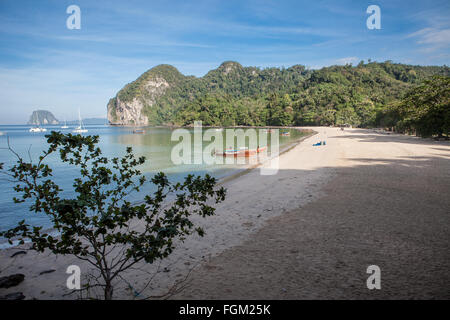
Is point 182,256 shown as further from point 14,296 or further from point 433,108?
point 433,108

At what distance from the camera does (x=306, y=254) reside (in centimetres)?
566

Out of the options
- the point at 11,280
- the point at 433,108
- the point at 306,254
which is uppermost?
the point at 433,108

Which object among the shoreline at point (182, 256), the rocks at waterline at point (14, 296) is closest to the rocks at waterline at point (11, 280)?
the shoreline at point (182, 256)

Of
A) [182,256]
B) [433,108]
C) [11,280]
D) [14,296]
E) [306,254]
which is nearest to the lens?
[14,296]

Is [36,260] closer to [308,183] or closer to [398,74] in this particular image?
[308,183]

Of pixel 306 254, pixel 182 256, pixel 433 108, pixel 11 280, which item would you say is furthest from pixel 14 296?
pixel 433 108

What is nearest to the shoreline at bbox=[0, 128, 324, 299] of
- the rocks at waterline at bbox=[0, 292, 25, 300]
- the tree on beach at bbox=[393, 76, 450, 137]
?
the rocks at waterline at bbox=[0, 292, 25, 300]

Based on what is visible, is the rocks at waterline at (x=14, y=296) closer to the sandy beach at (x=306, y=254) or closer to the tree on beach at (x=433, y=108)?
the sandy beach at (x=306, y=254)

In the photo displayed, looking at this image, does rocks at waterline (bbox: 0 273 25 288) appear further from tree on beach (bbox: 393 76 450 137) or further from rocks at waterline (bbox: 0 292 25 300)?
tree on beach (bbox: 393 76 450 137)

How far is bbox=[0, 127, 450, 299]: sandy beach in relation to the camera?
4.46 metres
